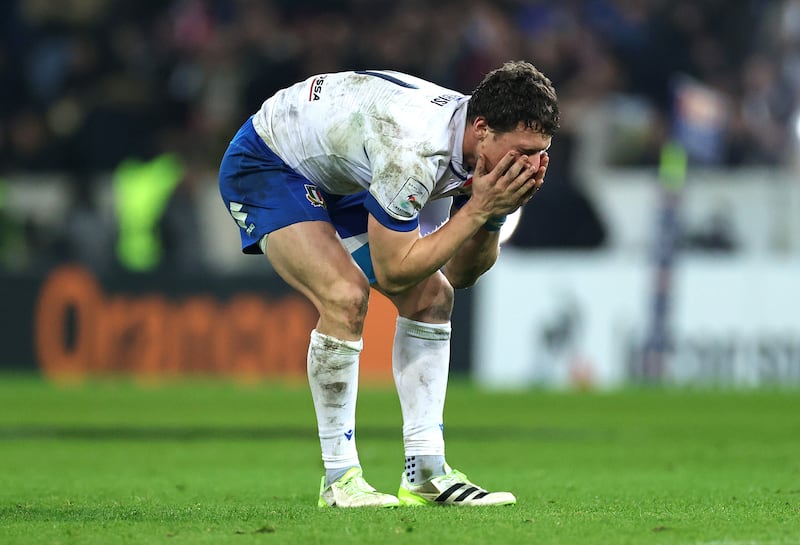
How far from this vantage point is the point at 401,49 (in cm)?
1875

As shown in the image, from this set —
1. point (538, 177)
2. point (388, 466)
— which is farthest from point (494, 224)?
point (388, 466)

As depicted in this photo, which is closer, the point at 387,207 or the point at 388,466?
the point at 387,207

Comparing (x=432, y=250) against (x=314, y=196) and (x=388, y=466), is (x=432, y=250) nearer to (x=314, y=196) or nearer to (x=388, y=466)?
(x=314, y=196)

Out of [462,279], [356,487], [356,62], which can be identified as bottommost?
[356,487]

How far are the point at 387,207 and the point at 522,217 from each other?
38.6 feet

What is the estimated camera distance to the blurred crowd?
18078 millimetres

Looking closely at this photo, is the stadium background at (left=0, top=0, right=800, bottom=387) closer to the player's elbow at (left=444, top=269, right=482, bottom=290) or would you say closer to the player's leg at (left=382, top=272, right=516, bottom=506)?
the player's elbow at (left=444, top=269, right=482, bottom=290)

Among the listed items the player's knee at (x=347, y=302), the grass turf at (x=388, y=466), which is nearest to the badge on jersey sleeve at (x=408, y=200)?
the player's knee at (x=347, y=302)

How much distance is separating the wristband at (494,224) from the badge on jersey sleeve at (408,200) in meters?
0.51

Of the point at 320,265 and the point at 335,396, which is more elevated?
the point at 320,265

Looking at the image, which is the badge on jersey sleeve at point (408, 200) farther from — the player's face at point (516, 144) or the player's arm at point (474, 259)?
the player's arm at point (474, 259)

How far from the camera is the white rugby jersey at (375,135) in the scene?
5.49m

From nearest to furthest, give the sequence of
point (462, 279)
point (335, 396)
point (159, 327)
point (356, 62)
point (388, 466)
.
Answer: point (335, 396) < point (462, 279) < point (388, 466) < point (159, 327) < point (356, 62)

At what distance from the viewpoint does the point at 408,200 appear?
17.9 feet
